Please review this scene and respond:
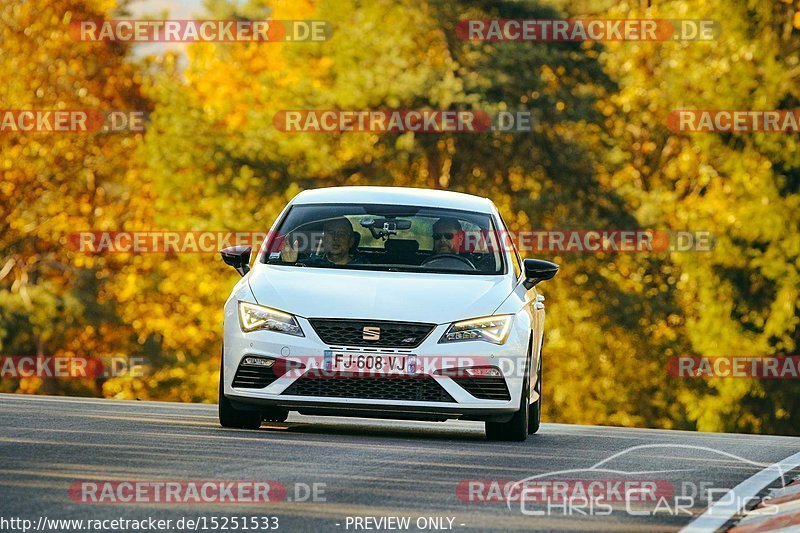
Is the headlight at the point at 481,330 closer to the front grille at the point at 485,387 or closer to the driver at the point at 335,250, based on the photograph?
the front grille at the point at 485,387

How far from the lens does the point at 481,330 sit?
12648 millimetres

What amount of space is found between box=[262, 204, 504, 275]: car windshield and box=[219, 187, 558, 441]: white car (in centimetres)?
Answer: 2

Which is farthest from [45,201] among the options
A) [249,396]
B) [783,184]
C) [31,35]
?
[249,396]

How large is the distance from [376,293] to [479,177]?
29.8 m

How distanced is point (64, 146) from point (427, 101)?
1245cm

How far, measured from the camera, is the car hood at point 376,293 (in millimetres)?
12469

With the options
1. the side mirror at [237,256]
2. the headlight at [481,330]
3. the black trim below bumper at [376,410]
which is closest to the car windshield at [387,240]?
the side mirror at [237,256]

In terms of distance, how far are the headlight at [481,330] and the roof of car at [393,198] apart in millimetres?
1775

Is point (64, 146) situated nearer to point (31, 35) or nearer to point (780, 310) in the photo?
point (31, 35)

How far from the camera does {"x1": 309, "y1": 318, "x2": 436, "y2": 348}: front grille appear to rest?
12.4m

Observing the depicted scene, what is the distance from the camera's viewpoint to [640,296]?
42.2 meters
